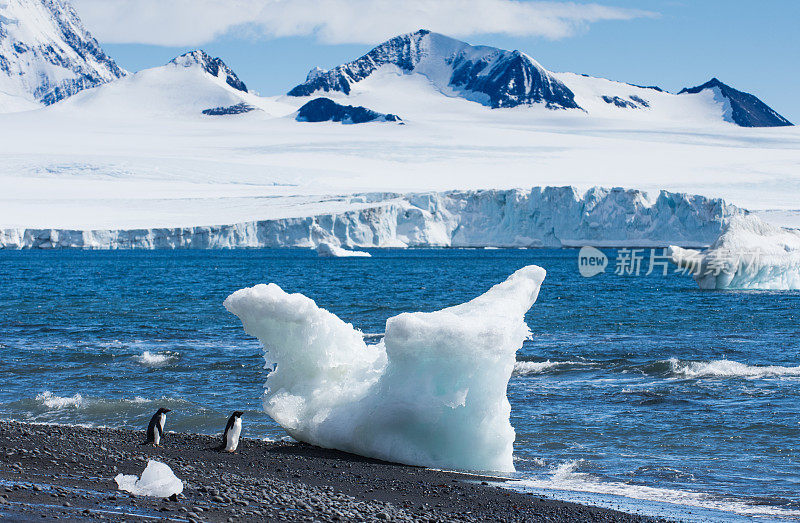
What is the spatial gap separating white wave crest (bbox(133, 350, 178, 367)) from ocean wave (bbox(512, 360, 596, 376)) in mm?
7196

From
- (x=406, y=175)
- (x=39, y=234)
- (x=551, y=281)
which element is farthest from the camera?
(x=406, y=175)

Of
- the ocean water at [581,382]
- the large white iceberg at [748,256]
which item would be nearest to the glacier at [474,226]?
the large white iceberg at [748,256]

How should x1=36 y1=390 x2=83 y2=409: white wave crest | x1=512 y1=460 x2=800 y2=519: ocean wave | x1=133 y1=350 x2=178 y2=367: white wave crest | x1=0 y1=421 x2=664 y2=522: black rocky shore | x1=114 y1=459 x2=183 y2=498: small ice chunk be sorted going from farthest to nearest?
x1=133 y1=350 x2=178 y2=367: white wave crest < x1=36 y1=390 x2=83 y2=409: white wave crest < x1=512 y1=460 x2=800 y2=519: ocean wave < x1=114 y1=459 x2=183 y2=498: small ice chunk < x1=0 y1=421 x2=664 y2=522: black rocky shore

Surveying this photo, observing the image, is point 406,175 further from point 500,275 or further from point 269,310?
point 269,310

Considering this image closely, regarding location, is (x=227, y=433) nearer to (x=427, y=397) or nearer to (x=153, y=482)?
(x=427, y=397)

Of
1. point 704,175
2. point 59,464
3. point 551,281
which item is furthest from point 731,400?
point 704,175

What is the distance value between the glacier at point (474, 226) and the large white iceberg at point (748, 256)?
3851 cm

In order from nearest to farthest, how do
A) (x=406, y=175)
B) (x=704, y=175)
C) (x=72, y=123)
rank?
(x=704, y=175)
(x=406, y=175)
(x=72, y=123)

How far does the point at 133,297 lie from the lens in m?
36.7

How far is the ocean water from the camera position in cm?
1033

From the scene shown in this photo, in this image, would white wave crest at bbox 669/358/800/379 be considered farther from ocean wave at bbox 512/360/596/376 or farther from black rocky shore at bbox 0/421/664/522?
black rocky shore at bbox 0/421/664/522

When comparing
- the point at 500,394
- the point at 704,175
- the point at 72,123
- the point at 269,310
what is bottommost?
the point at 500,394

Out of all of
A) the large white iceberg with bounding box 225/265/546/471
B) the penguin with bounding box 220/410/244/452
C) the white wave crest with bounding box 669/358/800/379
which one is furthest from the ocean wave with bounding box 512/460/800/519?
the white wave crest with bounding box 669/358/800/379

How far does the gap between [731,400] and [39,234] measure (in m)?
88.9
